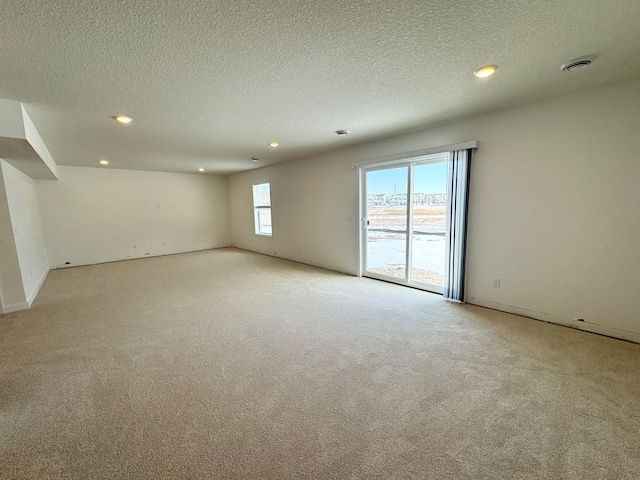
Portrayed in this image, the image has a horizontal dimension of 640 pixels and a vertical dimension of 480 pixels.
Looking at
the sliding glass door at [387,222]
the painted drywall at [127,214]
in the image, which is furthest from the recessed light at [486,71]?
the painted drywall at [127,214]

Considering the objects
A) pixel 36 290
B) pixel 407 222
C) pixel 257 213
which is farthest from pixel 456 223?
pixel 36 290

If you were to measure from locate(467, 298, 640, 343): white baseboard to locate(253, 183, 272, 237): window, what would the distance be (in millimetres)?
5298

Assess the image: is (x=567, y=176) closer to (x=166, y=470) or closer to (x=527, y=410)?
(x=527, y=410)

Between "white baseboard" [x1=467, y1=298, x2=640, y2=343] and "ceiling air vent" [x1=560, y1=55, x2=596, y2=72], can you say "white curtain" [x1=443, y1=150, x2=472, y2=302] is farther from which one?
"ceiling air vent" [x1=560, y1=55, x2=596, y2=72]

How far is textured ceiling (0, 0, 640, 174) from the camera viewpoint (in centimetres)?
143

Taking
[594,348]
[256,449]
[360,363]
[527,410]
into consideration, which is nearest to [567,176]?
[594,348]

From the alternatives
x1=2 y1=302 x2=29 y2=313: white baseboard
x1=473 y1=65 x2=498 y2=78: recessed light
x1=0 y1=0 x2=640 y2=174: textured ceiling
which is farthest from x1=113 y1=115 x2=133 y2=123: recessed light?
x1=473 y1=65 x2=498 y2=78: recessed light

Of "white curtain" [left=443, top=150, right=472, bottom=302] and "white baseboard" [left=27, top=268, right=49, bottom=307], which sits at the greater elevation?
"white curtain" [left=443, top=150, right=472, bottom=302]

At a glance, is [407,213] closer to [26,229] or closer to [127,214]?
[26,229]

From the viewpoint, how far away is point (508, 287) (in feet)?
10.3

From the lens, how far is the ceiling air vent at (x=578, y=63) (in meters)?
1.93

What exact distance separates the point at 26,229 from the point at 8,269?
1.29m

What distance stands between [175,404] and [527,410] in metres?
2.31

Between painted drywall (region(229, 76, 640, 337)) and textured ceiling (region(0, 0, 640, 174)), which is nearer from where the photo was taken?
textured ceiling (region(0, 0, 640, 174))
